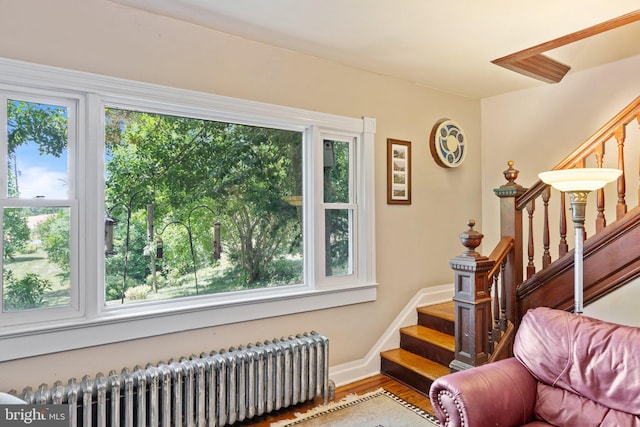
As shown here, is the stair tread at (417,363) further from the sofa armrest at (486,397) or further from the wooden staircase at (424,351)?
the sofa armrest at (486,397)

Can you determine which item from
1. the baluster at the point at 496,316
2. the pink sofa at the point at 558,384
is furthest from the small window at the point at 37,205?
the baluster at the point at 496,316

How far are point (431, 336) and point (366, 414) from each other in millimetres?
953

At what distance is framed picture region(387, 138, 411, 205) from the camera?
11.1 ft

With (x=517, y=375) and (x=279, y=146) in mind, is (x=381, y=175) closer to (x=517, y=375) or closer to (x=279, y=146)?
(x=279, y=146)

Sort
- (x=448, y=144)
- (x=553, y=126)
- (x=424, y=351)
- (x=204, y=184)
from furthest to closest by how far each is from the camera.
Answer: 1. (x=448, y=144)
2. (x=553, y=126)
3. (x=424, y=351)
4. (x=204, y=184)

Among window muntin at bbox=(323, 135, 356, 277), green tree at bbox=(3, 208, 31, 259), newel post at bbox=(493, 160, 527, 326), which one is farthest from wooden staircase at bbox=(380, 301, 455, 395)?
green tree at bbox=(3, 208, 31, 259)

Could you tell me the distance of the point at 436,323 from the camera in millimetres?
3377

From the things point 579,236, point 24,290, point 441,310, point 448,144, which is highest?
point 448,144

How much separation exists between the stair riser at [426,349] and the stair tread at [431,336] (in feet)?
0.09

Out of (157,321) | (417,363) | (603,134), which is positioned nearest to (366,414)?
(417,363)

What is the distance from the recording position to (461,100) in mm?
3975

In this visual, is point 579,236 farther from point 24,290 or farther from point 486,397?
point 24,290

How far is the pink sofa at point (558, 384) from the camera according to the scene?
1.58m

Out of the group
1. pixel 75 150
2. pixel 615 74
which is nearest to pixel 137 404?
pixel 75 150
